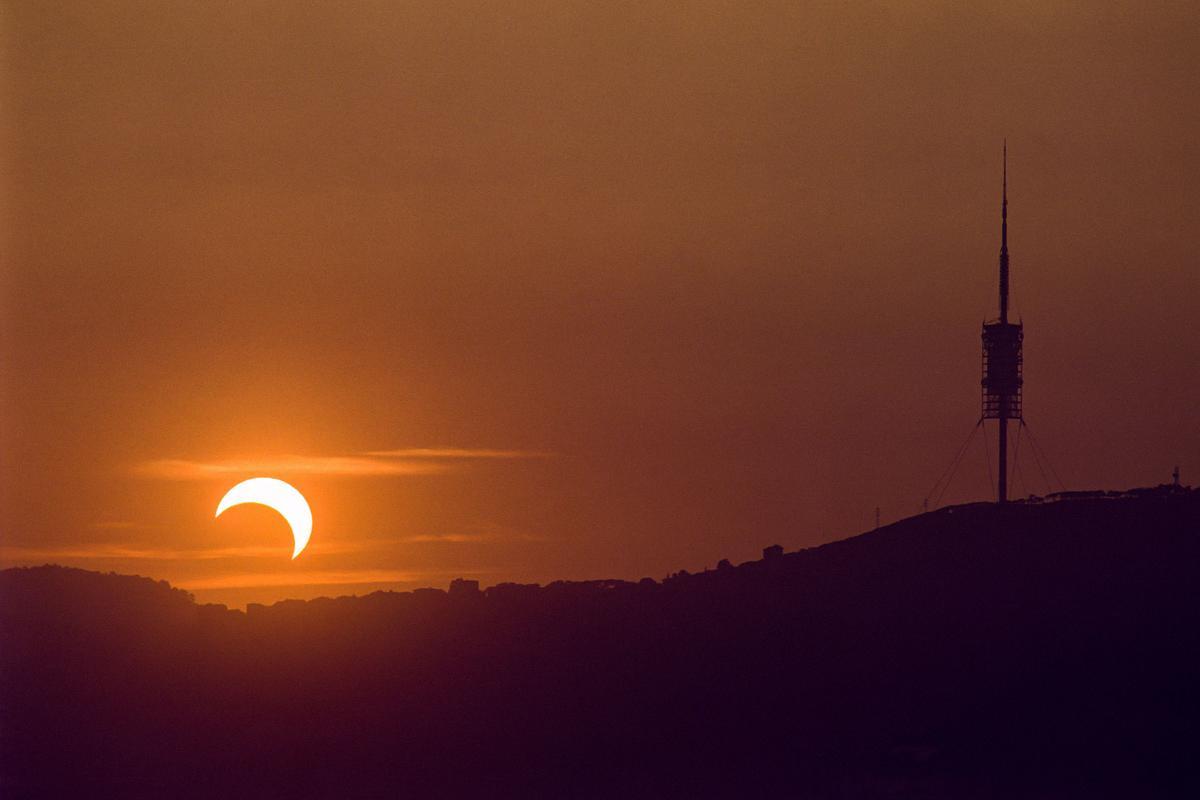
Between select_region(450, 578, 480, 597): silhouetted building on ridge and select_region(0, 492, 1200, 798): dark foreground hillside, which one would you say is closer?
select_region(0, 492, 1200, 798): dark foreground hillside

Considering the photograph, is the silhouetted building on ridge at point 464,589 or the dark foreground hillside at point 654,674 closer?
the dark foreground hillside at point 654,674

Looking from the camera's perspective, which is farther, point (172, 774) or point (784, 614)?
point (784, 614)

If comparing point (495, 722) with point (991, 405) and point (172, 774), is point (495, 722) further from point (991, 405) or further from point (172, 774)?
point (991, 405)

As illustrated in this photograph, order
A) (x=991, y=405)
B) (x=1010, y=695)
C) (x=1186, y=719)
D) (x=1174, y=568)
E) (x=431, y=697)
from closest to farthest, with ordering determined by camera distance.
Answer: (x=1186, y=719), (x=1010, y=695), (x=1174, y=568), (x=431, y=697), (x=991, y=405)

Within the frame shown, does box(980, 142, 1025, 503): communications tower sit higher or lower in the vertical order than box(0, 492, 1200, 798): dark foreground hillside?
higher

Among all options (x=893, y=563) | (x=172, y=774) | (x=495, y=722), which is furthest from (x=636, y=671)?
(x=172, y=774)

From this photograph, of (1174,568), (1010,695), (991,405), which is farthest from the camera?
(991,405)

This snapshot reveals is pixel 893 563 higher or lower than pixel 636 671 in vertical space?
higher

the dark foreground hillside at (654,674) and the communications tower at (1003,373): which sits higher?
the communications tower at (1003,373)
